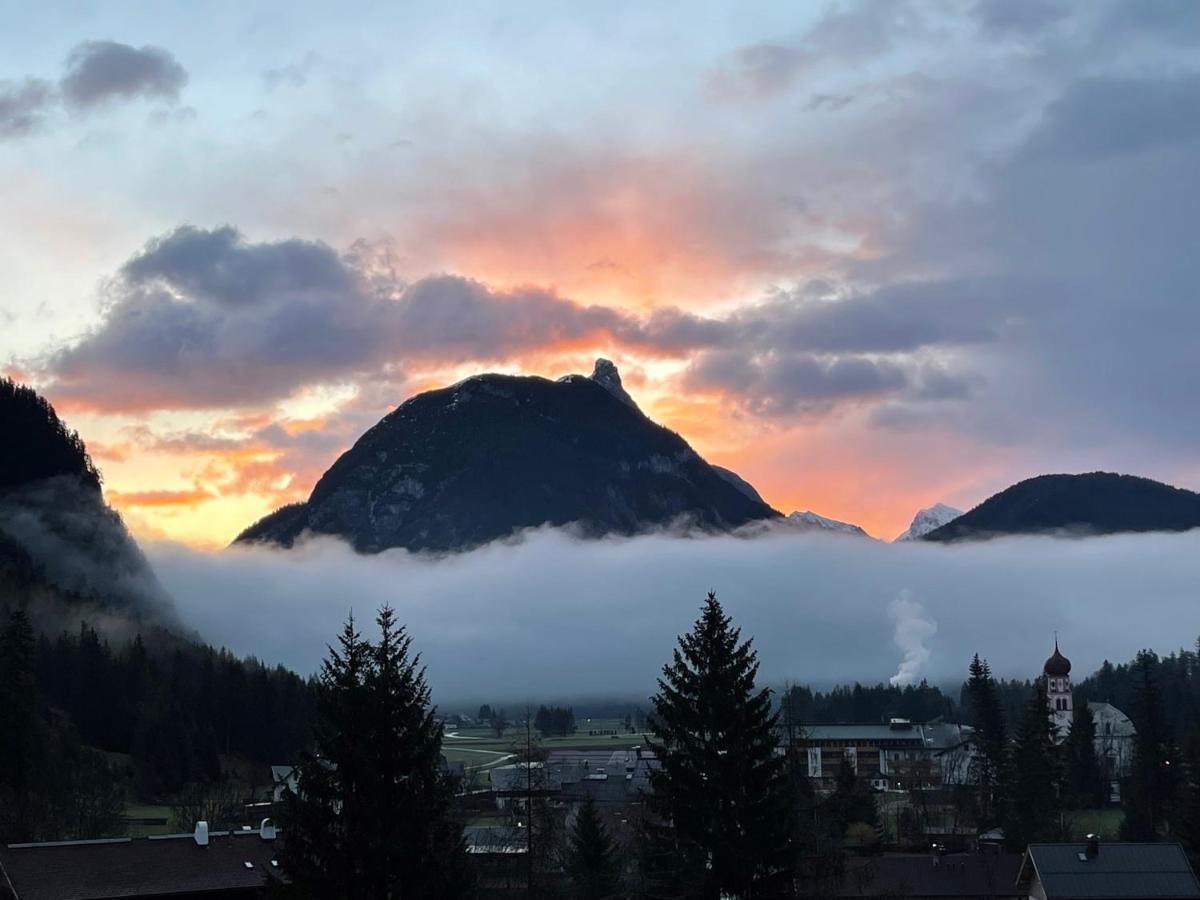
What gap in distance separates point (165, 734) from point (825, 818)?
77.3 m

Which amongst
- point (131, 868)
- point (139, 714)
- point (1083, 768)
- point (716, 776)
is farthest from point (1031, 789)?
point (139, 714)

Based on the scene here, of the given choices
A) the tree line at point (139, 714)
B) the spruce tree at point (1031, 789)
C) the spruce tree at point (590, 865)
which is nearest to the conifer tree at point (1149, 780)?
the spruce tree at point (1031, 789)

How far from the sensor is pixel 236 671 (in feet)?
568

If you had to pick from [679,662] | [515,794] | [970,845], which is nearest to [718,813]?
[679,662]

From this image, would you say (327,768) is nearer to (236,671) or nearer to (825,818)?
(825,818)

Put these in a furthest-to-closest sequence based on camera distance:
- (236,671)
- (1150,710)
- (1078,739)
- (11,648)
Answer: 1. (236,671)
2. (1078,739)
3. (1150,710)
4. (11,648)

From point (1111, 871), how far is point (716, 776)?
33058 mm

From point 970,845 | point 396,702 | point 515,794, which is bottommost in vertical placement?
point 970,845

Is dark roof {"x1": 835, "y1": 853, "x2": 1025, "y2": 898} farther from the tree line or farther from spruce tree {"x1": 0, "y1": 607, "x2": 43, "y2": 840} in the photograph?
spruce tree {"x1": 0, "y1": 607, "x2": 43, "y2": 840}

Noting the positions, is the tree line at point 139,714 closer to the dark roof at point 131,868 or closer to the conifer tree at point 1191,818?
the dark roof at point 131,868

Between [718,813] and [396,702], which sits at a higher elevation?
[396,702]

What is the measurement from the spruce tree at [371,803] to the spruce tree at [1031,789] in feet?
265

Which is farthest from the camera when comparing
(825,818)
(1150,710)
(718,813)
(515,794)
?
(1150,710)

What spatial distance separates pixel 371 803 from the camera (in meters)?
39.0
